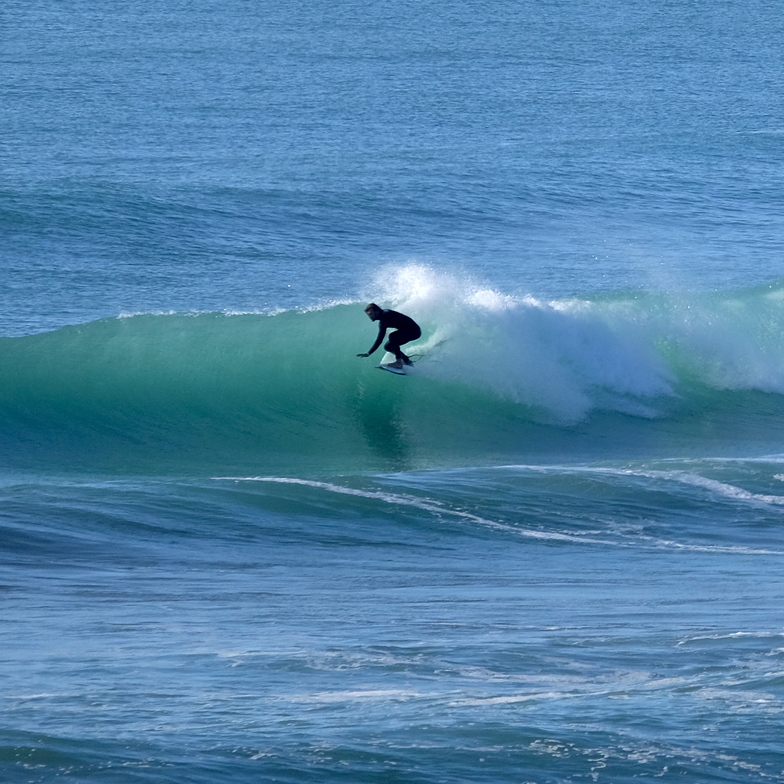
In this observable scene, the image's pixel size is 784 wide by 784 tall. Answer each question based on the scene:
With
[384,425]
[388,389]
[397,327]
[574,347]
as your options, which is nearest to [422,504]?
[397,327]

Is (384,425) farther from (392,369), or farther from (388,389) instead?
(388,389)

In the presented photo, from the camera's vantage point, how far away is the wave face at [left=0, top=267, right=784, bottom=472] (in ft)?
42.9

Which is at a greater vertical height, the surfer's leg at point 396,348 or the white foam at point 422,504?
the surfer's leg at point 396,348

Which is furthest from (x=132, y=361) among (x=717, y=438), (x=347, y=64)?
(x=347, y=64)

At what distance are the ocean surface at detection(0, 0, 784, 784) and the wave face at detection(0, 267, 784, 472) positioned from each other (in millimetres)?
54

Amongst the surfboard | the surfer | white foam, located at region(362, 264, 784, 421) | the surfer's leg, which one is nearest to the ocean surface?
white foam, located at region(362, 264, 784, 421)

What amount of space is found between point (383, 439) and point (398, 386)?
1.35 m

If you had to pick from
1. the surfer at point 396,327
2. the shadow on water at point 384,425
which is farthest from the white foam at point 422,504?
the surfer at point 396,327

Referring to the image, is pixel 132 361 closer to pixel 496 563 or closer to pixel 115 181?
pixel 496 563

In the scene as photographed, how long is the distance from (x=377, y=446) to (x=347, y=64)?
101ft

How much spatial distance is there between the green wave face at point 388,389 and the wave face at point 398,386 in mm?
25

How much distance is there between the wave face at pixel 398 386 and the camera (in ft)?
42.9

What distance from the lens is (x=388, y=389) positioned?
579 inches

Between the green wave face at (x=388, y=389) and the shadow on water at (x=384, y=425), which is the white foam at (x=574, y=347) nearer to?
the green wave face at (x=388, y=389)
